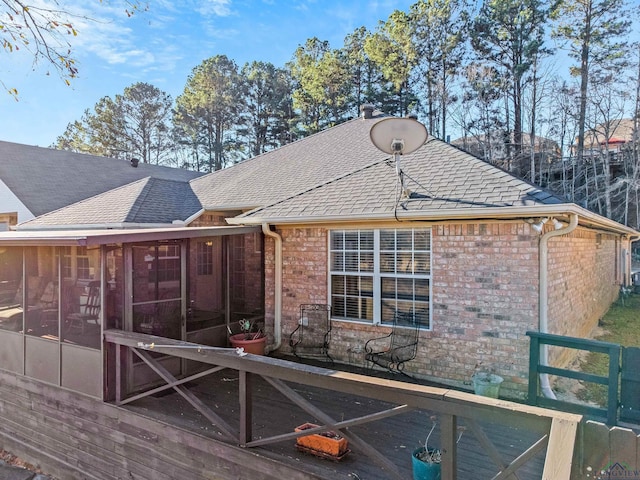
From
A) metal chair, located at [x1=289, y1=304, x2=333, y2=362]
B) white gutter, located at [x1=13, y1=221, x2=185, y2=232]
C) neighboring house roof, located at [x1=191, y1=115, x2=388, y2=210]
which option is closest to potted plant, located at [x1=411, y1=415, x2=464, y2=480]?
metal chair, located at [x1=289, y1=304, x2=333, y2=362]

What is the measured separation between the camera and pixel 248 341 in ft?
23.2

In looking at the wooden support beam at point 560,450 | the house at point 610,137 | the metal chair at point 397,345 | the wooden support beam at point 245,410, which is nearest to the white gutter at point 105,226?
the metal chair at point 397,345

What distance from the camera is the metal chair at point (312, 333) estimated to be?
288 inches

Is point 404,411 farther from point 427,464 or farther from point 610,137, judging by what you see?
point 610,137

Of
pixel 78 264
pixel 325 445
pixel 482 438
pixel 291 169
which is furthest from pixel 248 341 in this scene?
pixel 291 169

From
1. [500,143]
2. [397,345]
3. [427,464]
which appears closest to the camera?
[427,464]

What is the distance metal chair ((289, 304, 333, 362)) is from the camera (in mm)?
7320

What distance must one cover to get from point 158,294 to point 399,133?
177 inches

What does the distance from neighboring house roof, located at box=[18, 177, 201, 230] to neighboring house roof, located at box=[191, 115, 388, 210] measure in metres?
Answer: 0.55

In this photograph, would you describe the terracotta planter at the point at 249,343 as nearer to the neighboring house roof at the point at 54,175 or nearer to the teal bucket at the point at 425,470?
the teal bucket at the point at 425,470

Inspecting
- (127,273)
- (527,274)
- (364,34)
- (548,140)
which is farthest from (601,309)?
(364,34)

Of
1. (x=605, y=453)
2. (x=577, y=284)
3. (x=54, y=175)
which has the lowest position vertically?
(x=605, y=453)

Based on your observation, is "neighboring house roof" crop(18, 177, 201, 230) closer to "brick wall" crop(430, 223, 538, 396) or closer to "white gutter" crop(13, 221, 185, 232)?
"white gutter" crop(13, 221, 185, 232)

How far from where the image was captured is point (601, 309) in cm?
1180
